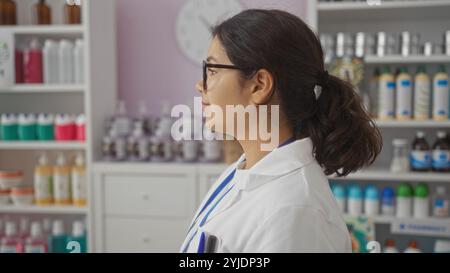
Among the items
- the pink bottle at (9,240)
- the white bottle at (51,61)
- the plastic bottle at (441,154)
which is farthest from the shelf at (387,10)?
the pink bottle at (9,240)

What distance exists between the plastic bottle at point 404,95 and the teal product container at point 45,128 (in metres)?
1.60

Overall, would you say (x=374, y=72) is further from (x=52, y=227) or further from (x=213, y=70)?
(x=52, y=227)

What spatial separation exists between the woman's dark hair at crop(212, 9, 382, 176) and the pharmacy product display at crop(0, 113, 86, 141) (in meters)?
1.69

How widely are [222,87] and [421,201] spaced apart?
1.59m

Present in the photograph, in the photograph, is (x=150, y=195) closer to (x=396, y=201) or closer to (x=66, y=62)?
(x=66, y=62)

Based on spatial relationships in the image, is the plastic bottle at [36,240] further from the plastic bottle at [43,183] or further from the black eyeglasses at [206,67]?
the black eyeglasses at [206,67]

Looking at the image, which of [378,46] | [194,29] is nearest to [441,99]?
[378,46]

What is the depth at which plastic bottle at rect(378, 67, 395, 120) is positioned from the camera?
6.65 feet

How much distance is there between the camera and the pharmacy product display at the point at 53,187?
226cm

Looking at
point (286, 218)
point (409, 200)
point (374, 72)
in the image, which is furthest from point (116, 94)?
point (286, 218)

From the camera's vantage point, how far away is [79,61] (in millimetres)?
2256

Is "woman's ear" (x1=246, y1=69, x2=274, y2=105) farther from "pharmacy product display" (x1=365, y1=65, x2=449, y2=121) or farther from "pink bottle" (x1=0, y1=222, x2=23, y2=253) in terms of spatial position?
"pink bottle" (x1=0, y1=222, x2=23, y2=253)
